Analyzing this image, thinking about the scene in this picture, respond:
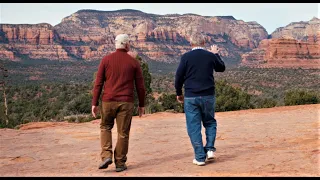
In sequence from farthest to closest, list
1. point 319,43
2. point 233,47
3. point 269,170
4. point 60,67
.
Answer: point 233,47
point 319,43
point 60,67
point 269,170

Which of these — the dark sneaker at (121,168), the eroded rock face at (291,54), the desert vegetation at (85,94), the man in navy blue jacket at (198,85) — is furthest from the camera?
the eroded rock face at (291,54)

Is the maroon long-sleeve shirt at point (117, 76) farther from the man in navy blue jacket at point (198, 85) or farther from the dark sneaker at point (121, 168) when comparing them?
the dark sneaker at point (121, 168)

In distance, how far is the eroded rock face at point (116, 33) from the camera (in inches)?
4889

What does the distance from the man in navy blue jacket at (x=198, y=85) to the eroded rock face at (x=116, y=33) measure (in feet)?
361

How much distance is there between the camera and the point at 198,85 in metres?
6.45

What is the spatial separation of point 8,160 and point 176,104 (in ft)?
67.9

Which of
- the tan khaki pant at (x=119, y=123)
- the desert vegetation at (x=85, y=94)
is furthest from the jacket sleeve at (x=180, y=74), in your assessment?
the desert vegetation at (x=85, y=94)

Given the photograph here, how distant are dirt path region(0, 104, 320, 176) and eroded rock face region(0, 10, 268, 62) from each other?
344 ft

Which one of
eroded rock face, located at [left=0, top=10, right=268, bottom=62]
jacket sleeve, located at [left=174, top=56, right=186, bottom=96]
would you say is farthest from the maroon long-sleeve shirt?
eroded rock face, located at [left=0, top=10, right=268, bottom=62]

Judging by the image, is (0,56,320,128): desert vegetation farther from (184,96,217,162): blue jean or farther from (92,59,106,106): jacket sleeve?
(184,96,217,162): blue jean

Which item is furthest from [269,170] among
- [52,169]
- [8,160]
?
[8,160]

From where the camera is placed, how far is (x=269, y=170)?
5750 mm

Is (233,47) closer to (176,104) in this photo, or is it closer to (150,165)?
(176,104)

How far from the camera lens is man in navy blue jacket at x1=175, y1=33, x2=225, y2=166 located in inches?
253
